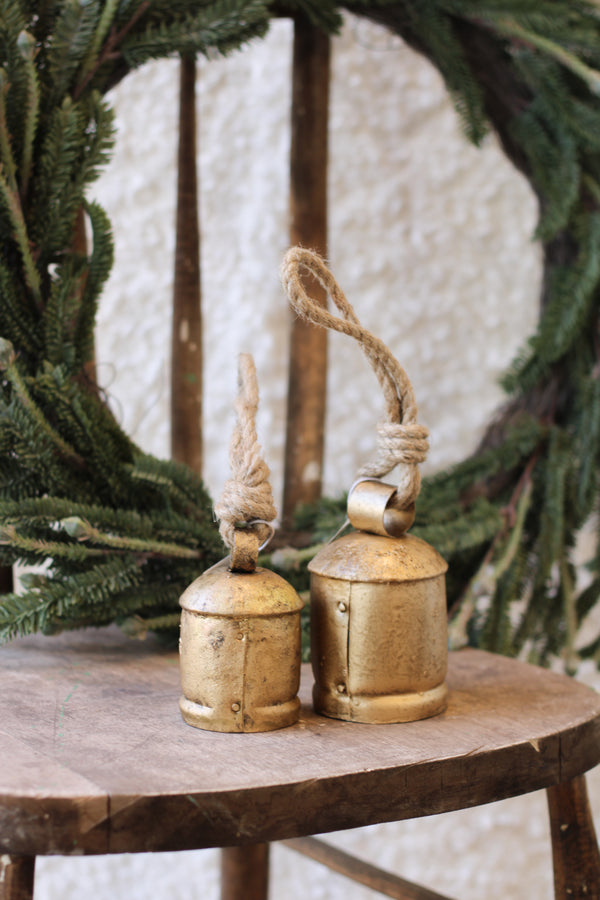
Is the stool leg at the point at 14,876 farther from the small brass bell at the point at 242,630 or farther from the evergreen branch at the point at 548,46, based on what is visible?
the evergreen branch at the point at 548,46

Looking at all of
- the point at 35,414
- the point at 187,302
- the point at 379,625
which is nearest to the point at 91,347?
the point at 35,414

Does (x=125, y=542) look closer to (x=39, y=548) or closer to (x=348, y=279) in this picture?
(x=39, y=548)

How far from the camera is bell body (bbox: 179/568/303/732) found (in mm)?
500

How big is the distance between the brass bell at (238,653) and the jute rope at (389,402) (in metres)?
0.10

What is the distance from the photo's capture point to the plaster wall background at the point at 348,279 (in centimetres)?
110

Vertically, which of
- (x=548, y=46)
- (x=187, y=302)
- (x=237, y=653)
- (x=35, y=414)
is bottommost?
(x=237, y=653)

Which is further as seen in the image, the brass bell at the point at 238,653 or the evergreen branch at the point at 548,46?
the evergreen branch at the point at 548,46

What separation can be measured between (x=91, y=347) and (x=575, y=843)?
0.49 metres

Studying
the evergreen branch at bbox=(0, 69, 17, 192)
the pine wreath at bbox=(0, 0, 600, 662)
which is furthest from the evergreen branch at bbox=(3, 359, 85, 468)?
the evergreen branch at bbox=(0, 69, 17, 192)

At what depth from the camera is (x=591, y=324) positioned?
0.91m

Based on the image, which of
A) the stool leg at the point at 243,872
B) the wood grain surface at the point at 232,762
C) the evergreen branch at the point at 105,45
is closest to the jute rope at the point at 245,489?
the wood grain surface at the point at 232,762

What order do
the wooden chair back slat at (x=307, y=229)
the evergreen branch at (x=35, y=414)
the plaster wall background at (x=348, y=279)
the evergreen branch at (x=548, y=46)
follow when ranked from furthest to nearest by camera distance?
the plaster wall background at (x=348, y=279) < the wooden chair back slat at (x=307, y=229) < the evergreen branch at (x=548, y=46) < the evergreen branch at (x=35, y=414)

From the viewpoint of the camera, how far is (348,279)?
3.71 ft

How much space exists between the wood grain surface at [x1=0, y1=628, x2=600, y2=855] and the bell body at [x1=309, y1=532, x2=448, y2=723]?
0.04ft
